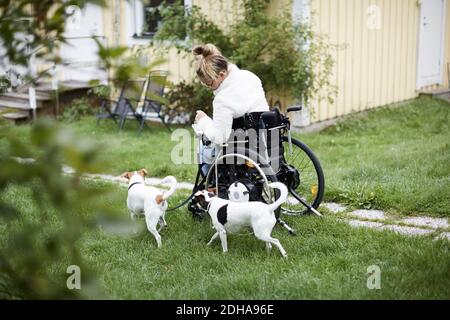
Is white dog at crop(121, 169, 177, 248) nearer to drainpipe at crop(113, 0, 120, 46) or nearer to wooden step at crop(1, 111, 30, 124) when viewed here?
wooden step at crop(1, 111, 30, 124)

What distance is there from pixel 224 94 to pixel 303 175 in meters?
1.35

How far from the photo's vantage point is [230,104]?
13.7 feet

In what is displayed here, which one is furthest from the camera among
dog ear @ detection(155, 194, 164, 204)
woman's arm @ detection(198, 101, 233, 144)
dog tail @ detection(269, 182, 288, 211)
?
woman's arm @ detection(198, 101, 233, 144)

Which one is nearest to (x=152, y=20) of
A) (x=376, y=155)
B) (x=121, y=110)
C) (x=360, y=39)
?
(x=121, y=110)

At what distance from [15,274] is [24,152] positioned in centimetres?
53

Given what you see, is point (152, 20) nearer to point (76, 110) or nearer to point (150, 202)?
point (76, 110)

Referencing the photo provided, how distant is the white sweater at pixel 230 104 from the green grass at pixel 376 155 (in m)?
0.70

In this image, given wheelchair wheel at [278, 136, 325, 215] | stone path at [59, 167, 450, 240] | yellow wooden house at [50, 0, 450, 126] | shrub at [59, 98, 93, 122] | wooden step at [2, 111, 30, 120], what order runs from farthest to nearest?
1. shrub at [59, 98, 93, 122]
2. wooden step at [2, 111, 30, 120]
3. yellow wooden house at [50, 0, 450, 126]
4. wheelchair wheel at [278, 136, 325, 215]
5. stone path at [59, 167, 450, 240]

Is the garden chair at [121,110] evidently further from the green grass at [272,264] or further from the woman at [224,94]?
the woman at [224,94]

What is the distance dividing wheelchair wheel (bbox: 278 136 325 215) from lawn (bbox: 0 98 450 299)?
203mm

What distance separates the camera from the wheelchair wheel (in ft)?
15.0

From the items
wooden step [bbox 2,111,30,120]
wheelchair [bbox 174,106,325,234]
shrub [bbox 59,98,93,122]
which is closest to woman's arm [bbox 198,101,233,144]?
wheelchair [bbox 174,106,325,234]
